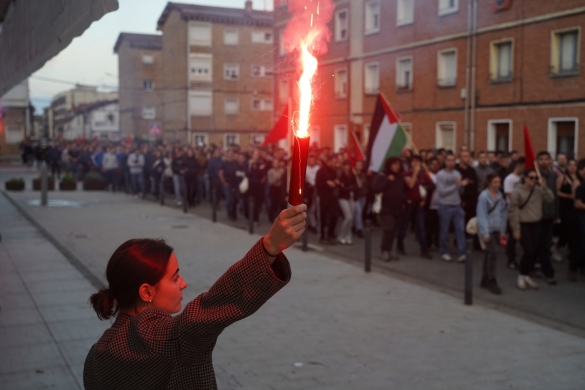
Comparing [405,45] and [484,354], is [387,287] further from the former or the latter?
[405,45]

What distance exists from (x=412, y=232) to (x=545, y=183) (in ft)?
20.5

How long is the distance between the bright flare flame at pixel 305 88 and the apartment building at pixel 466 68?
16244 mm

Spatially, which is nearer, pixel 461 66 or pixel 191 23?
pixel 461 66

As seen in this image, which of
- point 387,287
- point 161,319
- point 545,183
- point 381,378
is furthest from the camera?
point 545,183

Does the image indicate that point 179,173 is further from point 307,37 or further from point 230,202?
point 307,37

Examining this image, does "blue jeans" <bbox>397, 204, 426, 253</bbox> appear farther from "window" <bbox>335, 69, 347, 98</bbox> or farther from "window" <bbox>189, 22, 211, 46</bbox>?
"window" <bbox>189, 22, 211, 46</bbox>

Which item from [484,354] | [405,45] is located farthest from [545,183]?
[405,45]

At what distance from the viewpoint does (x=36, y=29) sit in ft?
20.1

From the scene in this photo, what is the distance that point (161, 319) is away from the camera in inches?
86.7

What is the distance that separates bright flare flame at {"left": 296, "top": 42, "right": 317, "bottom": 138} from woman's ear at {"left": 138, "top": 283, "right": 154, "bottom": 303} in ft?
2.68

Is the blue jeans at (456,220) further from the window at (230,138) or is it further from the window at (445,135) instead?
the window at (230,138)

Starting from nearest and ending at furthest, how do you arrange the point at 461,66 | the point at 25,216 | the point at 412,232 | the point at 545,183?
the point at 545,183
the point at 412,232
the point at 25,216
the point at 461,66

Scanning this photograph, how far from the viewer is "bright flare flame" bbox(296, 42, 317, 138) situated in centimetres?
198

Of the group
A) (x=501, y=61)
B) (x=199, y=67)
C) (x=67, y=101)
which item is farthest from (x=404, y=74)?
(x=67, y=101)
